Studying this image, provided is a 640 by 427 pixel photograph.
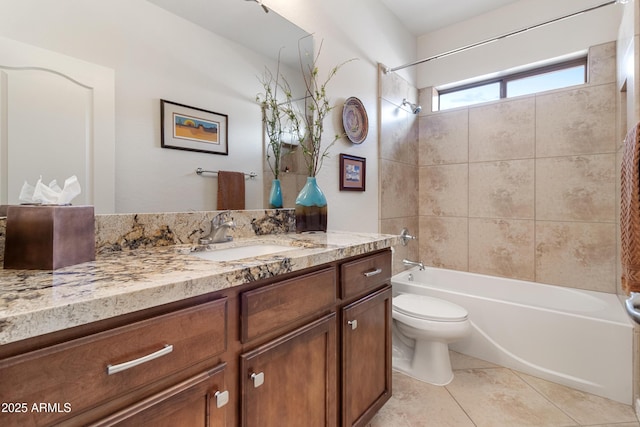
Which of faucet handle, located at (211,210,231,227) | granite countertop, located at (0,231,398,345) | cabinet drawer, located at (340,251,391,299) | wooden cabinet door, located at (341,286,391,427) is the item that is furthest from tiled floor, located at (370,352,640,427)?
faucet handle, located at (211,210,231,227)

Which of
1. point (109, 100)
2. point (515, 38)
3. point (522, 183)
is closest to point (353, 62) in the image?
point (515, 38)

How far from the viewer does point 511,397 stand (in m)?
1.72

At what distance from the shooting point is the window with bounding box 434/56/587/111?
2.38m

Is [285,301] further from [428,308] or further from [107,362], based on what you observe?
[428,308]

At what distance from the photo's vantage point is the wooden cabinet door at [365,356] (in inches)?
46.9

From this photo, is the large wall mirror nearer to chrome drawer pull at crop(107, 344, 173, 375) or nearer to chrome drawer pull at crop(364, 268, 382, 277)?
chrome drawer pull at crop(107, 344, 173, 375)

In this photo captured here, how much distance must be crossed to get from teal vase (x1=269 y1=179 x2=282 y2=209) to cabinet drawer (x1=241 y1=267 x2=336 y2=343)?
0.68 m

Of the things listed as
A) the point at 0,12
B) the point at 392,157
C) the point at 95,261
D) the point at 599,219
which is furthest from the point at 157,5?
the point at 599,219

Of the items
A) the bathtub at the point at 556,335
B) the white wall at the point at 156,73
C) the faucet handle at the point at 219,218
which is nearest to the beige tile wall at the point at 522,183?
the bathtub at the point at 556,335

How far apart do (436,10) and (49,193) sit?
303 centimetres

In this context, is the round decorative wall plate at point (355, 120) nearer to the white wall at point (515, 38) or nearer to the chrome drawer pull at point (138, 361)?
the white wall at point (515, 38)

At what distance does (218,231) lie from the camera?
1.27 m

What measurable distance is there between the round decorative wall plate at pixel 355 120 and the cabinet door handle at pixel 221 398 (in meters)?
1.69

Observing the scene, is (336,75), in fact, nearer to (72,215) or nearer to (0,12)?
(0,12)
